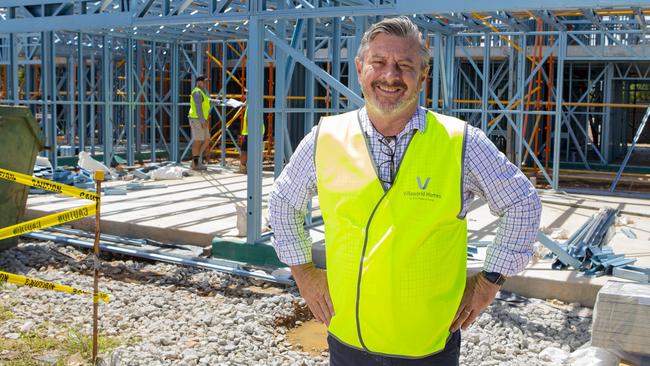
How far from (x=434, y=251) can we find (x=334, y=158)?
0.47 metres

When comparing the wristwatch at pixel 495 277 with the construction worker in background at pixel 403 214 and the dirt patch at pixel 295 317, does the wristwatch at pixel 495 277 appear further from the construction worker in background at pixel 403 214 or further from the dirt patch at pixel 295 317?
the dirt patch at pixel 295 317

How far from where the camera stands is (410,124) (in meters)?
2.64

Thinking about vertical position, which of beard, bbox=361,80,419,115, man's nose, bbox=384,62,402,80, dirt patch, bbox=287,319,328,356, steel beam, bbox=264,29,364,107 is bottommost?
dirt patch, bbox=287,319,328,356

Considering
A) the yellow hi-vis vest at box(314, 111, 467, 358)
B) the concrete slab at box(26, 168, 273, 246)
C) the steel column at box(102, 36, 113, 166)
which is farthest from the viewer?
the steel column at box(102, 36, 113, 166)

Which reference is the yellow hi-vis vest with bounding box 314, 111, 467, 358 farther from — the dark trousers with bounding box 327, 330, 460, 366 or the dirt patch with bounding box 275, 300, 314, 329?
the dirt patch with bounding box 275, 300, 314, 329

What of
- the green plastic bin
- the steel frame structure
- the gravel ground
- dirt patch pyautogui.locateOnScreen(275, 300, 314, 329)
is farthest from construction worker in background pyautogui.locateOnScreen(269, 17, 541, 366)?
the green plastic bin

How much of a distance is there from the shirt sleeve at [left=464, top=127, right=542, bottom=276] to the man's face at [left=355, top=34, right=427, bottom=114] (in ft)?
0.86

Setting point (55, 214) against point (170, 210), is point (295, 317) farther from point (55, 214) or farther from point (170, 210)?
point (170, 210)

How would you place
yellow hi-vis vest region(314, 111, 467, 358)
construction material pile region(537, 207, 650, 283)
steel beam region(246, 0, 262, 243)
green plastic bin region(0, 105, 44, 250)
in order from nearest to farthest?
yellow hi-vis vest region(314, 111, 467, 358)
construction material pile region(537, 207, 650, 283)
steel beam region(246, 0, 262, 243)
green plastic bin region(0, 105, 44, 250)

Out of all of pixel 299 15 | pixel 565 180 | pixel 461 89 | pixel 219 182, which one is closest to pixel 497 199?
pixel 299 15

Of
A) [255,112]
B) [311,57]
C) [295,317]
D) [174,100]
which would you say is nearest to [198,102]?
[174,100]

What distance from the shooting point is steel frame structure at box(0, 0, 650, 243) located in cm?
786

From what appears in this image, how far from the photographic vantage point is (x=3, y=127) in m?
8.02

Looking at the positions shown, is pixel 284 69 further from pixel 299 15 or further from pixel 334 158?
pixel 334 158
